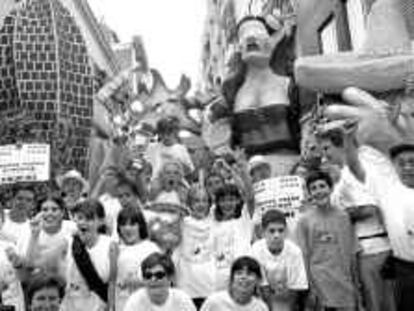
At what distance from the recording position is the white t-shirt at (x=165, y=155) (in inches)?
327

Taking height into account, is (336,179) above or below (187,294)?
above

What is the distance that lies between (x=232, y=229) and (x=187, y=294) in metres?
0.71

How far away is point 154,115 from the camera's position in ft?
47.7

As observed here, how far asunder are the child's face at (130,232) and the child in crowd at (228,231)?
2.22 feet

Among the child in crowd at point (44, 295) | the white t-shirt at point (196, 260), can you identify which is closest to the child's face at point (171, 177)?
the white t-shirt at point (196, 260)

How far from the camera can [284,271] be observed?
17.9 ft

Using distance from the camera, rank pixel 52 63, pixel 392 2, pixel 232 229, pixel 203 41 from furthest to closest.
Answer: pixel 203 41
pixel 52 63
pixel 392 2
pixel 232 229

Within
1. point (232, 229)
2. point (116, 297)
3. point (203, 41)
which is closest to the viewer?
point (116, 297)

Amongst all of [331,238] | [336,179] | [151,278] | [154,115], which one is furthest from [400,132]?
[154,115]

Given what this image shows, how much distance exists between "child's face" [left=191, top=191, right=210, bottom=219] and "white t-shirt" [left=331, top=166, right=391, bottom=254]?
1.12 metres

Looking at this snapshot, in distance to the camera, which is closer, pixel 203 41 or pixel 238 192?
pixel 238 192

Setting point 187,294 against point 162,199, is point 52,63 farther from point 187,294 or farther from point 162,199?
point 187,294

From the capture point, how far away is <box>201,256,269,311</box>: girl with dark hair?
5.08 metres

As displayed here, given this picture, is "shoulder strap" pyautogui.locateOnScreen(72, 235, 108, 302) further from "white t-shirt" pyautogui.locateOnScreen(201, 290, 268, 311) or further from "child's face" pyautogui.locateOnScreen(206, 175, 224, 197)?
"child's face" pyautogui.locateOnScreen(206, 175, 224, 197)
